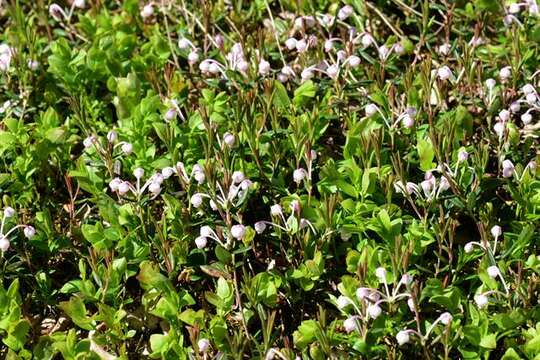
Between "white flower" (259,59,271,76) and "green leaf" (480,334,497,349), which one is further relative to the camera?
"white flower" (259,59,271,76)

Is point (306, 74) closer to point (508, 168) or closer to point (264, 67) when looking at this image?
point (264, 67)

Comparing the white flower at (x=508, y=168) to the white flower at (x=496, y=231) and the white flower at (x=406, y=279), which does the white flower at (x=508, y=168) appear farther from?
the white flower at (x=406, y=279)

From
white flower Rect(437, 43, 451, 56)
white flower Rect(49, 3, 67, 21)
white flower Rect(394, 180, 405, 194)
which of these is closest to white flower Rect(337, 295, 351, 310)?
white flower Rect(394, 180, 405, 194)

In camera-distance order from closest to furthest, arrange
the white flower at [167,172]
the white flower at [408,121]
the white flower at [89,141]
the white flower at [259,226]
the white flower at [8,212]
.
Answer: the white flower at [259,226], the white flower at [8,212], the white flower at [167,172], the white flower at [408,121], the white flower at [89,141]

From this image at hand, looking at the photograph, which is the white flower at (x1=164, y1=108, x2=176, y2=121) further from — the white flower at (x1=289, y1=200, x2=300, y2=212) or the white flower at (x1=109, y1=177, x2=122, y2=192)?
the white flower at (x1=289, y1=200, x2=300, y2=212)

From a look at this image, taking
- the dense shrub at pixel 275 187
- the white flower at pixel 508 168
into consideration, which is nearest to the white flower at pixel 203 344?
the dense shrub at pixel 275 187

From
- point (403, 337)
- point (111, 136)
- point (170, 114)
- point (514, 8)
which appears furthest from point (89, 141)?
point (514, 8)

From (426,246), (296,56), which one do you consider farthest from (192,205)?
(296,56)

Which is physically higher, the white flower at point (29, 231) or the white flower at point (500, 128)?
the white flower at point (500, 128)

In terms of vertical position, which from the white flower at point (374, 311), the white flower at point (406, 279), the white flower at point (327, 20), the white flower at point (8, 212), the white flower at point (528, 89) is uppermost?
the white flower at point (327, 20)
